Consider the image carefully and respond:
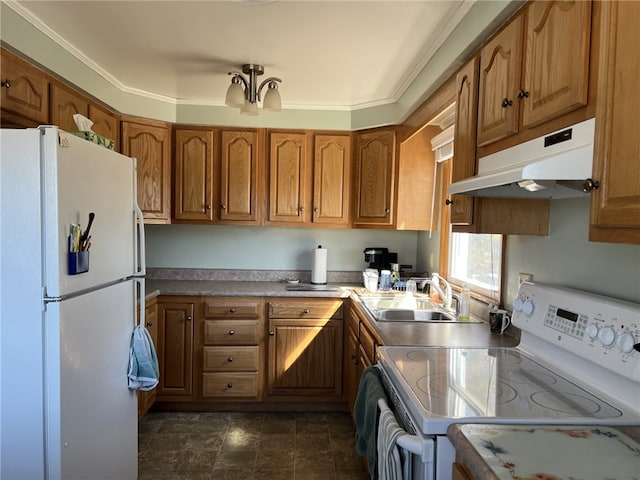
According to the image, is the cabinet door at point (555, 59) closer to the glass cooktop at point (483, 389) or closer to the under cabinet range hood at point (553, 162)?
the under cabinet range hood at point (553, 162)

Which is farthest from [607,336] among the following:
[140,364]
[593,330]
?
[140,364]

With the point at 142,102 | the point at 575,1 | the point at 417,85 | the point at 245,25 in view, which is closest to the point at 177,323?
the point at 142,102

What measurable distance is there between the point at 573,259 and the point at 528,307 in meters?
0.23

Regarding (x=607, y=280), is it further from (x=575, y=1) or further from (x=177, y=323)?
(x=177, y=323)

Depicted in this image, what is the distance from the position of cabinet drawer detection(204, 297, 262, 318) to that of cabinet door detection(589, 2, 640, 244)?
2372mm

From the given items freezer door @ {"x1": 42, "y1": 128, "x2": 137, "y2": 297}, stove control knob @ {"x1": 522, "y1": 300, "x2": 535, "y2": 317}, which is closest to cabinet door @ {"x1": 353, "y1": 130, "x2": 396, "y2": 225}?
stove control knob @ {"x1": 522, "y1": 300, "x2": 535, "y2": 317}

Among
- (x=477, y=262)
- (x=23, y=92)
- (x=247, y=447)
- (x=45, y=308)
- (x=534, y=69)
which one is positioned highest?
(x=23, y=92)

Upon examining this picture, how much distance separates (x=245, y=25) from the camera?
6.45 ft

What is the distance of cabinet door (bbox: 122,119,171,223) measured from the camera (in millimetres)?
3020

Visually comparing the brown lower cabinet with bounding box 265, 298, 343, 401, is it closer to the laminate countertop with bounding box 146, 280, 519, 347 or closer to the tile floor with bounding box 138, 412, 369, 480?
the laminate countertop with bounding box 146, 280, 519, 347

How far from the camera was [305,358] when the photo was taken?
9.89ft

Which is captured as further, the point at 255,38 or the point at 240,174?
the point at 240,174

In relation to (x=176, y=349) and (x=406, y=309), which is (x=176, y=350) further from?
(x=406, y=309)

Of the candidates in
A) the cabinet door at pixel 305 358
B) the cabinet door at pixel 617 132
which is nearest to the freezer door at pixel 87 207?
the cabinet door at pixel 305 358
